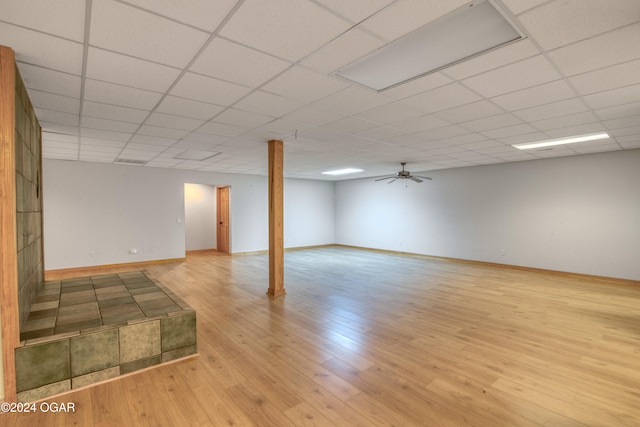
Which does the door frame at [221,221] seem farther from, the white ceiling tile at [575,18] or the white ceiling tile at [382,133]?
the white ceiling tile at [575,18]

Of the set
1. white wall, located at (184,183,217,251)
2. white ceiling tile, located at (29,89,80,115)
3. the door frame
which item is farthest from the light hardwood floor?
white wall, located at (184,183,217,251)

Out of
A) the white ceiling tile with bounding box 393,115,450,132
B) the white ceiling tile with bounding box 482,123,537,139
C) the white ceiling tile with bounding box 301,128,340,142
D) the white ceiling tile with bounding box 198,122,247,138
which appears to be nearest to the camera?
the white ceiling tile with bounding box 393,115,450,132

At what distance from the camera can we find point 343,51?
87.9 inches

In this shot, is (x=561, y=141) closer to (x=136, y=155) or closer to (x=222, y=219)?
(x=136, y=155)

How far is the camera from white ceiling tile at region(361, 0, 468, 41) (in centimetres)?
173

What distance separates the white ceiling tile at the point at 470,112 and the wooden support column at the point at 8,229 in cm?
401

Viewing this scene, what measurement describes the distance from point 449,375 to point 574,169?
639cm

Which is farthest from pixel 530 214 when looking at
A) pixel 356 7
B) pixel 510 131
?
pixel 356 7

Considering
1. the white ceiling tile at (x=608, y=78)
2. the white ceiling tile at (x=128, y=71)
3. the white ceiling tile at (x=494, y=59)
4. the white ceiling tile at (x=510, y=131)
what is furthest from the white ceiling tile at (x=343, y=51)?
the white ceiling tile at (x=510, y=131)

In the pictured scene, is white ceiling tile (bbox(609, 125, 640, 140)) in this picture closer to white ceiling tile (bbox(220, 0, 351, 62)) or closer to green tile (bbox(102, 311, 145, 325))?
white ceiling tile (bbox(220, 0, 351, 62))

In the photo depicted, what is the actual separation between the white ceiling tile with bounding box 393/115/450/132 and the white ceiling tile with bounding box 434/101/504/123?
0.12 m

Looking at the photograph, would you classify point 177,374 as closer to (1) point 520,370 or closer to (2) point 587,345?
(1) point 520,370

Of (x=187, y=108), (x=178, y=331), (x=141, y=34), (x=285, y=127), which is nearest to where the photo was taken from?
(x=141, y=34)

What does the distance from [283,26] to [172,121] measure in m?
2.71
